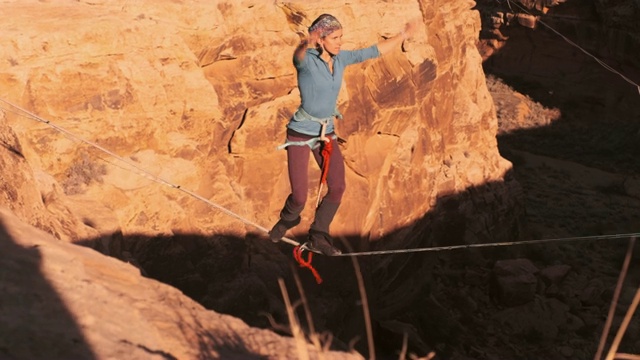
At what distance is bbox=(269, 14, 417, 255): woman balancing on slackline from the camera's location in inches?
260

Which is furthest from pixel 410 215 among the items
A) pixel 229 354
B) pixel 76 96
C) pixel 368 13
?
pixel 229 354

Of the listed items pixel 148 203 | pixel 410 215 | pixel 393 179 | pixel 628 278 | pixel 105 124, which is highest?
pixel 105 124

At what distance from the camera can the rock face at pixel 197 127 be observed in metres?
8.86

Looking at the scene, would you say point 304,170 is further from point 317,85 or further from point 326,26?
point 326,26

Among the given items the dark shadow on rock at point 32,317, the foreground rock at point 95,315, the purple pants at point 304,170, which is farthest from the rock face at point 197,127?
the purple pants at point 304,170

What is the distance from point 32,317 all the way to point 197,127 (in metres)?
6.74

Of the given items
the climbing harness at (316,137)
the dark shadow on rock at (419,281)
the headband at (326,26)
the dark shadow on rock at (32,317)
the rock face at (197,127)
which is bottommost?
the dark shadow on rock at (419,281)

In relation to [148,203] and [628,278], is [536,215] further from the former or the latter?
[148,203]

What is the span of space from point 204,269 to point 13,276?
236 inches

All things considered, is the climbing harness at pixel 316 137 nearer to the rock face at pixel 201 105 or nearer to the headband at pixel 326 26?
the headband at pixel 326 26

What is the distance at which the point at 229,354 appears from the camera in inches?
187

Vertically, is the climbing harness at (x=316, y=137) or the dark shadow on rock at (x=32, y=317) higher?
the dark shadow on rock at (x=32, y=317)

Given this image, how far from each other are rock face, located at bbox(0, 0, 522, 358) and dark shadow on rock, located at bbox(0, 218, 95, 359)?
465mm

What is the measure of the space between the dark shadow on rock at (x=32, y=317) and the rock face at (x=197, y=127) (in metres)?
0.46
